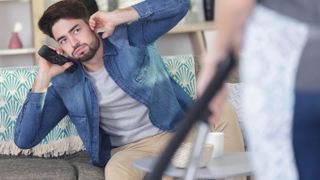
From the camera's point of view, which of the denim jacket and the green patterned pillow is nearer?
the denim jacket

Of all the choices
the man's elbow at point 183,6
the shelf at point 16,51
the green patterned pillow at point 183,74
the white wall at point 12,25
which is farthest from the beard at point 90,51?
the white wall at point 12,25

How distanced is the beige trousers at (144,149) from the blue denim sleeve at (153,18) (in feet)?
1.28

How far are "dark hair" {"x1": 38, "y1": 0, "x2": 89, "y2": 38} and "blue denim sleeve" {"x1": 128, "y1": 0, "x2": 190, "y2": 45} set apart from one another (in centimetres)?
22

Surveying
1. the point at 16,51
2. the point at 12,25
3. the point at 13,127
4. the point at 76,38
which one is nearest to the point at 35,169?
the point at 13,127

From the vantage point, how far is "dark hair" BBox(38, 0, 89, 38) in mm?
2510

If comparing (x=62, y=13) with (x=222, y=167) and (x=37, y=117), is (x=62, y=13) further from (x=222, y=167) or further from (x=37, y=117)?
(x=222, y=167)

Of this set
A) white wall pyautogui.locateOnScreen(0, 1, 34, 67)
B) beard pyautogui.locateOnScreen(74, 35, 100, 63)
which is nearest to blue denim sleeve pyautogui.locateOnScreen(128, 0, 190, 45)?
beard pyautogui.locateOnScreen(74, 35, 100, 63)

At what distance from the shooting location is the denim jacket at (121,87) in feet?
8.01

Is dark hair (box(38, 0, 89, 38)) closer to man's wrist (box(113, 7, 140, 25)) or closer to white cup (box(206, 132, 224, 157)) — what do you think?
man's wrist (box(113, 7, 140, 25))

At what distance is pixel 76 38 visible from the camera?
2.46m

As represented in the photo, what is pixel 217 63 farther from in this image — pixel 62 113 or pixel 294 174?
pixel 62 113

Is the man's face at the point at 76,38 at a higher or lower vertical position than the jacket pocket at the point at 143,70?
higher

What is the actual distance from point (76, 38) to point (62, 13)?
13 centimetres

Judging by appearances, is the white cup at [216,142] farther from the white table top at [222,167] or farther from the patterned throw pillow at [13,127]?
the patterned throw pillow at [13,127]
